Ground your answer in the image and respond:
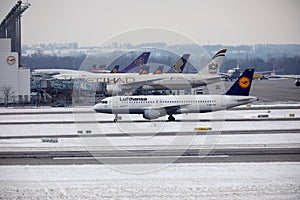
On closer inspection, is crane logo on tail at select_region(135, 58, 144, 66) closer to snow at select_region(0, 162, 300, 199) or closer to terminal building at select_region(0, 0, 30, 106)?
terminal building at select_region(0, 0, 30, 106)

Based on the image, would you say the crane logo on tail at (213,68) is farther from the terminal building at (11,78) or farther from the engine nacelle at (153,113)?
the engine nacelle at (153,113)

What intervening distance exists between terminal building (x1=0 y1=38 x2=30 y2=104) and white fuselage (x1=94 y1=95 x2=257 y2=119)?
87.6 feet

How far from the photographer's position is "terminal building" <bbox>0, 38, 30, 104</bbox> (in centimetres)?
6994

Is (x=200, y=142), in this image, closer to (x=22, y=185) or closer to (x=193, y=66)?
(x=22, y=185)

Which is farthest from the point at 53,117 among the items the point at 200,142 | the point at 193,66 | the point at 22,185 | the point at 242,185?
the point at 193,66

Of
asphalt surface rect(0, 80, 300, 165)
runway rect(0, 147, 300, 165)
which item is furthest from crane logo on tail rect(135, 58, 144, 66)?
runway rect(0, 147, 300, 165)

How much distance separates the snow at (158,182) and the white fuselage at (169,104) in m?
21.6

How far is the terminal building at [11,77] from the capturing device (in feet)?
229

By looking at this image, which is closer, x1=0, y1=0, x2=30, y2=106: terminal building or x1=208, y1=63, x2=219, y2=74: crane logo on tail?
x1=0, y1=0, x2=30, y2=106: terminal building

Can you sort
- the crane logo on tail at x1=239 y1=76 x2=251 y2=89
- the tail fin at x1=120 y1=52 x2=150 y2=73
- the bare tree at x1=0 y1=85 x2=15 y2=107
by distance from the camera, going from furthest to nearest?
the tail fin at x1=120 y1=52 x2=150 y2=73
the bare tree at x1=0 y1=85 x2=15 y2=107
the crane logo on tail at x1=239 y1=76 x2=251 y2=89

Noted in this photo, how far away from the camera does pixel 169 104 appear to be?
47.5 metres

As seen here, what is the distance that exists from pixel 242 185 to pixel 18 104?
55603 mm

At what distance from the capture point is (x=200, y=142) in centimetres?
3359

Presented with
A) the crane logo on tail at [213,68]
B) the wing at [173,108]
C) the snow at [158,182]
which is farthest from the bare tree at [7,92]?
the snow at [158,182]
